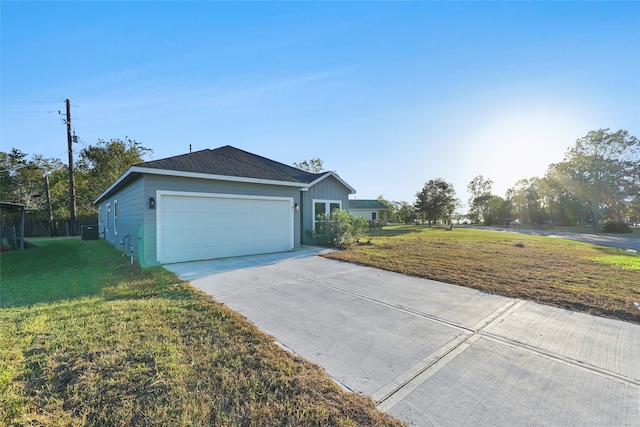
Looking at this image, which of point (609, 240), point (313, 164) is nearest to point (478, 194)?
point (609, 240)

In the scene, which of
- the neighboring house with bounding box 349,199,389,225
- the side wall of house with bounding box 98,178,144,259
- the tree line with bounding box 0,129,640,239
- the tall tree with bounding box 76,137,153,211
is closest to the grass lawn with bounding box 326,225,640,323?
the side wall of house with bounding box 98,178,144,259

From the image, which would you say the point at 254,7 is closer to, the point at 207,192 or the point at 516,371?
the point at 207,192

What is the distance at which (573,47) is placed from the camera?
26.0 feet

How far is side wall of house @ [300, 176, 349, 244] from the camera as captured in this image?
11789 millimetres

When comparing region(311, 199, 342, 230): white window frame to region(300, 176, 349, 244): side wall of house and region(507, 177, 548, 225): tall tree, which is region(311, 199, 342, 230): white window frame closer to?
region(300, 176, 349, 244): side wall of house

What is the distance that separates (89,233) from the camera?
1594 centimetres

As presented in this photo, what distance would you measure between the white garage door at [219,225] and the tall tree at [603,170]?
3891cm

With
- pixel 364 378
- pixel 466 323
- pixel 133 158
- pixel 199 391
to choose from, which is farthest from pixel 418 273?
pixel 133 158

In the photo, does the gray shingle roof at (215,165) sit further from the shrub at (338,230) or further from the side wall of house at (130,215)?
the shrub at (338,230)

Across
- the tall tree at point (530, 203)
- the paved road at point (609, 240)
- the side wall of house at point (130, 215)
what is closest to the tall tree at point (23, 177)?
the side wall of house at point (130, 215)

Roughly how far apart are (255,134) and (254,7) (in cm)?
681

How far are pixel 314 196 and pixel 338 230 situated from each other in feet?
6.84

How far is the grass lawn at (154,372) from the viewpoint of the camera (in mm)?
1906

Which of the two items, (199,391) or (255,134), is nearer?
(199,391)
